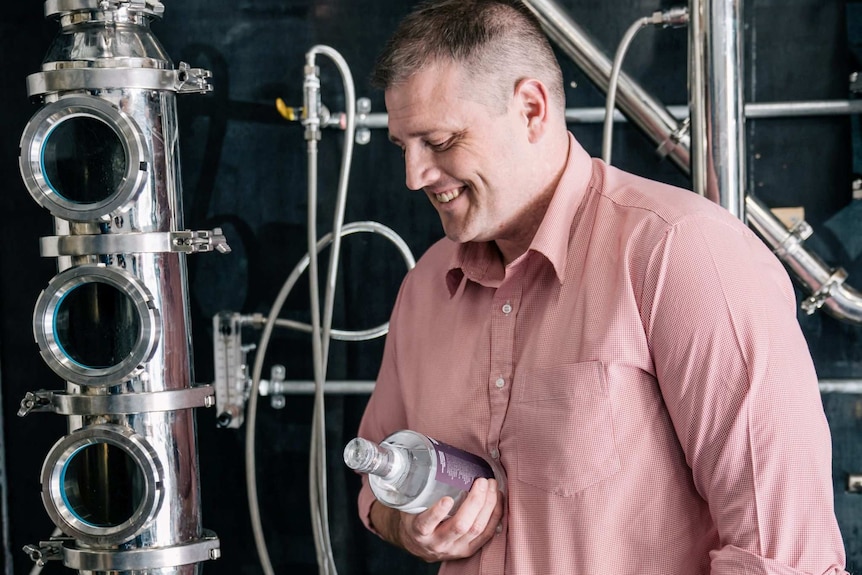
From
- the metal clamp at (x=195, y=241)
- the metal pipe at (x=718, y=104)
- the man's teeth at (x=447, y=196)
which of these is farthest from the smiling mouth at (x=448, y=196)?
the metal pipe at (x=718, y=104)

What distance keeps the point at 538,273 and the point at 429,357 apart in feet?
0.62

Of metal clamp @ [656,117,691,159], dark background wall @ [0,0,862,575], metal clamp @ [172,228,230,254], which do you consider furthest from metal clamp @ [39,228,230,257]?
metal clamp @ [656,117,691,159]

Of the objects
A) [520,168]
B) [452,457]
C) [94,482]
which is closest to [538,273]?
[520,168]

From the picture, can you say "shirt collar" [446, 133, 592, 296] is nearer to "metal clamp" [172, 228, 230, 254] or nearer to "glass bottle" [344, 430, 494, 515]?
"glass bottle" [344, 430, 494, 515]

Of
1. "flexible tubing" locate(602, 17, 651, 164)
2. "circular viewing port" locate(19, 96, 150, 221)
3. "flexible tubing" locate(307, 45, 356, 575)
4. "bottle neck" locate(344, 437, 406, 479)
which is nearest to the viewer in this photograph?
"bottle neck" locate(344, 437, 406, 479)

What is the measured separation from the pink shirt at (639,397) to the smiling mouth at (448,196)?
105mm

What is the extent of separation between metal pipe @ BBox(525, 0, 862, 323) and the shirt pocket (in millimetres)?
656

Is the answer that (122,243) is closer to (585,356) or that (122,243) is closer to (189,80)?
(189,80)

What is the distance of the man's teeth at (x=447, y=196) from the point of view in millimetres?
1074

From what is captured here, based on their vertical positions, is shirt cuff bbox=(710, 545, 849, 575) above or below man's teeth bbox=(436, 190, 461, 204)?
below

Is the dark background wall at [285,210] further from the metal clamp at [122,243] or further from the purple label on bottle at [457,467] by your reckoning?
the purple label on bottle at [457,467]

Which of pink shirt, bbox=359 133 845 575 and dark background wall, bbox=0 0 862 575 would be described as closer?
pink shirt, bbox=359 133 845 575

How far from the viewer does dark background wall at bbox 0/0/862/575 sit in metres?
1.64

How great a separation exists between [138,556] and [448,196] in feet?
2.16
